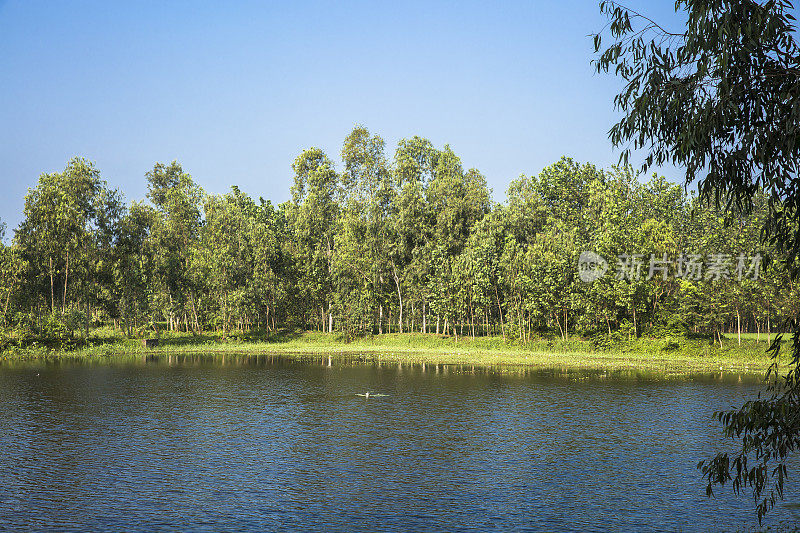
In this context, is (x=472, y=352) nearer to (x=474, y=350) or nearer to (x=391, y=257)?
(x=474, y=350)

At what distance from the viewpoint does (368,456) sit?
2667cm

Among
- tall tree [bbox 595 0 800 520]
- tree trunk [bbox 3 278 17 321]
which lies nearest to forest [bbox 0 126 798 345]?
tree trunk [bbox 3 278 17 321]

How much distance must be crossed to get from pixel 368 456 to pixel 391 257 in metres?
61.5

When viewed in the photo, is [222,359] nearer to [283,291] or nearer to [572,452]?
[283,291]

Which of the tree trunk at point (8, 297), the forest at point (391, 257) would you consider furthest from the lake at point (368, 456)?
the tree trunk at point (8, 297)

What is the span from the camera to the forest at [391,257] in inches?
2852

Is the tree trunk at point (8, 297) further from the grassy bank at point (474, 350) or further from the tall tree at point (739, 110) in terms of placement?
the tall tree at point (739, 110)

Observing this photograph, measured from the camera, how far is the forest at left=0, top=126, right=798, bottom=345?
7244 cm

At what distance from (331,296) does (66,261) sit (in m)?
34.6

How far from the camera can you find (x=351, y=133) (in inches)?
3780

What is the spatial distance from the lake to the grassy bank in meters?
13.9

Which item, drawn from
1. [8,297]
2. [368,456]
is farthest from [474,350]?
[8,297]

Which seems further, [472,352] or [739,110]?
[472,352]

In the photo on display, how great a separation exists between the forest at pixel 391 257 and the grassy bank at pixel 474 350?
2.44 m
